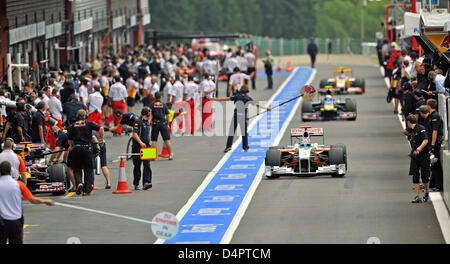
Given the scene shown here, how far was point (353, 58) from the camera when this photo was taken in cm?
7175

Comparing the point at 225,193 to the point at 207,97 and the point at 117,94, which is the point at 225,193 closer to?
the point at 117,94

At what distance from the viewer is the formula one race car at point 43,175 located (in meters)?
21.7

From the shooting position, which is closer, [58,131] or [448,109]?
[448,109]

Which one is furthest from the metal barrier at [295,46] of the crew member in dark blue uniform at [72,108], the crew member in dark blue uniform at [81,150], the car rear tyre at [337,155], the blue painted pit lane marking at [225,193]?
the crew member in dark blue uniform at [81,150]

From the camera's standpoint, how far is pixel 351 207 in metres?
19.8

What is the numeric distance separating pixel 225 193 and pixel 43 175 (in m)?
3.63

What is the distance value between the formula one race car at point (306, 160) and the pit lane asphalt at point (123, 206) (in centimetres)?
165

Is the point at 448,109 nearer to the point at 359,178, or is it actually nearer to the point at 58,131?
the point at 359,178

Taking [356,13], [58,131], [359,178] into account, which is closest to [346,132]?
[359,178]

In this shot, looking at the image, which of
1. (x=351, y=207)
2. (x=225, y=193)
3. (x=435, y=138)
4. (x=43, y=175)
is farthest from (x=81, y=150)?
(x=435, y=138)

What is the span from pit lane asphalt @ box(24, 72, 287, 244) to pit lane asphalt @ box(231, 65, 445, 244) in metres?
1.62

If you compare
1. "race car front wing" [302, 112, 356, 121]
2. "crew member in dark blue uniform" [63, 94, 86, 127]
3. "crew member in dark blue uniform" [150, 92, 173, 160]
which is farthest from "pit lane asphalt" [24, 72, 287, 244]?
"race car front wing" [302, 112, 356, 121]
